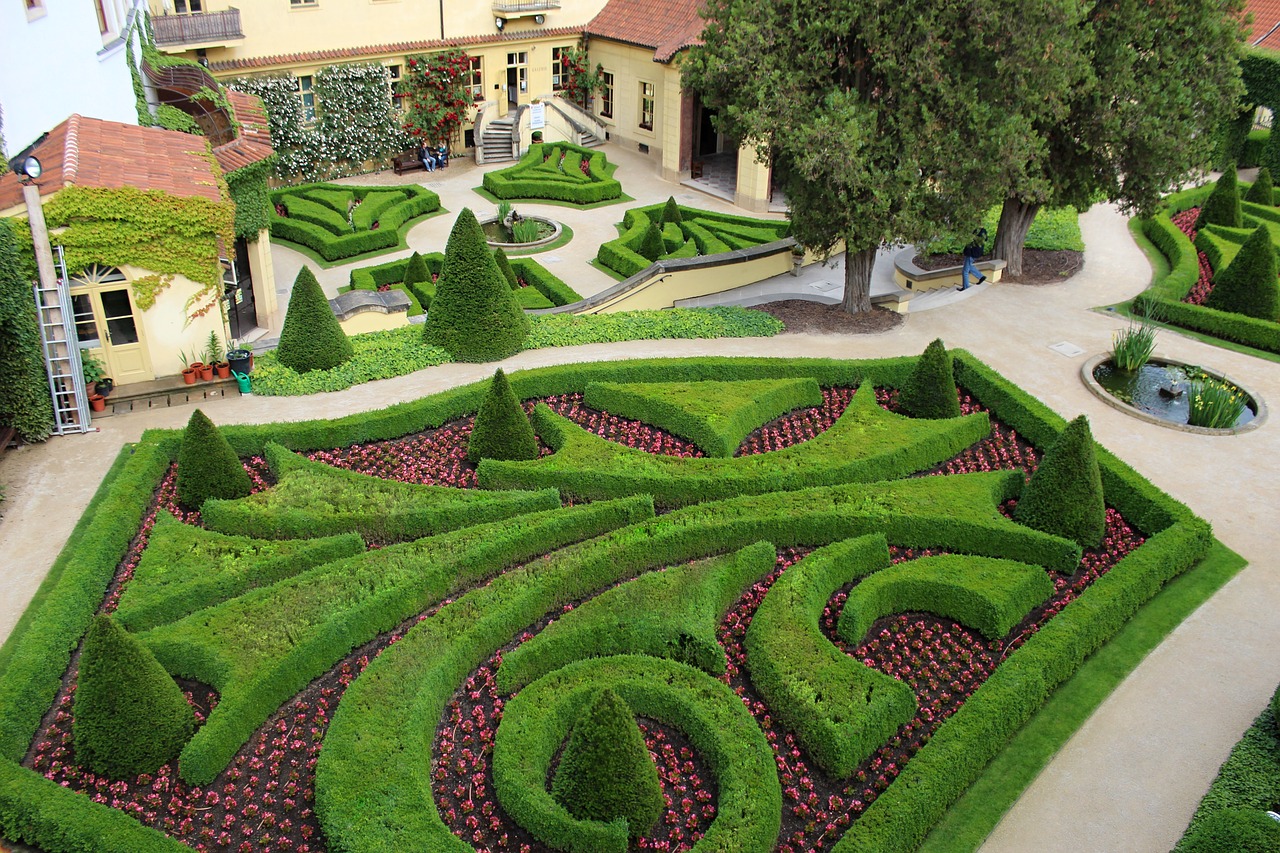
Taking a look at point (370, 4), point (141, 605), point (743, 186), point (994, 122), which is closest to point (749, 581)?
point (141, 605)

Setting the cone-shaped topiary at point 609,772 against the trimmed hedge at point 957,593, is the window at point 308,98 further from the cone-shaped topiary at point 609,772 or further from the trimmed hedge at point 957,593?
the cone-shaped topiary at point 609,772

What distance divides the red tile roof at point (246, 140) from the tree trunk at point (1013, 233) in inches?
815

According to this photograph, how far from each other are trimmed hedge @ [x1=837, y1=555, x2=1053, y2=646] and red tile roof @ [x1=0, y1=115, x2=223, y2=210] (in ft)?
51.5

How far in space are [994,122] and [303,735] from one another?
1833 centimetres

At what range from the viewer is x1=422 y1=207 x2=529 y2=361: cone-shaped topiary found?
22.5m

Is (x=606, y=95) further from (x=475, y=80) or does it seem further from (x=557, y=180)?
(x=557, y=180)

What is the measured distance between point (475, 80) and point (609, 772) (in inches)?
1531

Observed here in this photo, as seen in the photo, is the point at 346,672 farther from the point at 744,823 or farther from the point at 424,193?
the point at 424,193

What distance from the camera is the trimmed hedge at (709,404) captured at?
1969cm

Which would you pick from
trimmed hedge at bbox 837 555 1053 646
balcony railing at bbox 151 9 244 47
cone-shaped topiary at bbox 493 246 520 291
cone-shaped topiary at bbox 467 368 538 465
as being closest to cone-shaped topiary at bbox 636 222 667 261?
cone-shaped topiary at bbox 493 246 520 291

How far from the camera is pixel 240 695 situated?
13000 millimetres

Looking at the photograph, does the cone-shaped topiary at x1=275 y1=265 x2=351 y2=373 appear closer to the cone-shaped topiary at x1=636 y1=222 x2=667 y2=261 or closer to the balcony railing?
the cone-shaped topiary at x1=636 y1=222 x2=667 y2=261

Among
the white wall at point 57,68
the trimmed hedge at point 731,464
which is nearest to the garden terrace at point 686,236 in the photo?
the trimmed hedge at point 731,464

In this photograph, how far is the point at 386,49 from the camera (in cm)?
4106
